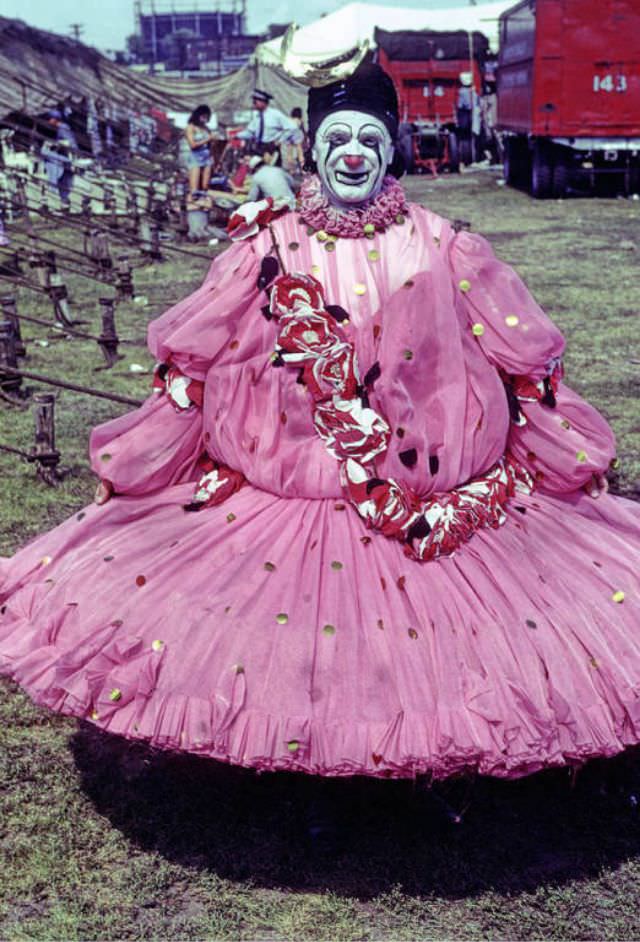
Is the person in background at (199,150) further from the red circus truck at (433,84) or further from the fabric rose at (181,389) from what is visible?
the fabric rose at (181,389)

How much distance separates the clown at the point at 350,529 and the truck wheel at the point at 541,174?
54.7 ft

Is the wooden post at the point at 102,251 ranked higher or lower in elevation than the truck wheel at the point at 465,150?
lower

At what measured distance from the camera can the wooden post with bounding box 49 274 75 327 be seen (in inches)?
376

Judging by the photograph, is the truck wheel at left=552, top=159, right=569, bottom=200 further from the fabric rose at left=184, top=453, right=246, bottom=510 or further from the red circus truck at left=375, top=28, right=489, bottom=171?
the fabric rose at left=184, top=453, right=246, bottom=510

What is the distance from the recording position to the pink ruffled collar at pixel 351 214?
10.0 ft

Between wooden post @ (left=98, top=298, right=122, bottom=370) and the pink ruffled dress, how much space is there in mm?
5190

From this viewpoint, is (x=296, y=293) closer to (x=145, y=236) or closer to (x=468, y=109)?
(x=145, y=236)

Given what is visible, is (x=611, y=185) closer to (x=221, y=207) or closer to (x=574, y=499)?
(x=221, y=207)

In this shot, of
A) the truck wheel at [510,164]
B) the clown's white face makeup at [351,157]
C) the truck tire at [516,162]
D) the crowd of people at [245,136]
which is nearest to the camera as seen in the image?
the clown's white face makeup at [351,157]

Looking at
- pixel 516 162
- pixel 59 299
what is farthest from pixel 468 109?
pixel 59 299

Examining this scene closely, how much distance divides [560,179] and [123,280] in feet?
34.9

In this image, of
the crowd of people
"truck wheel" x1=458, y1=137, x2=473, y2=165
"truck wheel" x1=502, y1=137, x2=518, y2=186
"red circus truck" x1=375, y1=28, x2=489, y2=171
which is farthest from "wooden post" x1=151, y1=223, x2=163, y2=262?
"truck wheel" x1=458, y1=137, x2=473, y2=165

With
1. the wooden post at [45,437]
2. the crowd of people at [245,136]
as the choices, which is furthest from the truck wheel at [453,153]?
the wooden post at [45,437]

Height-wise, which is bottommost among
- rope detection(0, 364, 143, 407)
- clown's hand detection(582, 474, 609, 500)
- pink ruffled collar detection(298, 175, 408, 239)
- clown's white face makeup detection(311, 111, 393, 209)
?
rope detection(0, 364, 143, 407)
